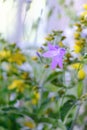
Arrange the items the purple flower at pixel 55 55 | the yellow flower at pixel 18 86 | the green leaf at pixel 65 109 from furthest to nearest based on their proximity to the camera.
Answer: the yellow flower at pixel 18 86 < the green leaf at pixel 65 109 < the purple flower at pixel 55 55

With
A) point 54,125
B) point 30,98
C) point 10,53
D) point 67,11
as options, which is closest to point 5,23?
point 67,11

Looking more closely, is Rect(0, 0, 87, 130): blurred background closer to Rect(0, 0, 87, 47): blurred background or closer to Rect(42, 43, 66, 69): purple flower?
Rect(0, 0, 87, 47): blurred background

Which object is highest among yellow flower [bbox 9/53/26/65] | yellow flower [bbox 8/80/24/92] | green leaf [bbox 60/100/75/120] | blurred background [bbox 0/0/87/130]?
blurred background [bbox 0/0/87/130]

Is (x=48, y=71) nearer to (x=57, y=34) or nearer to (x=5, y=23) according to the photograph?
(x=57, y=34)

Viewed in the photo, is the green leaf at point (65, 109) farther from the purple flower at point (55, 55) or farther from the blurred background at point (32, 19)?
the blurred background at point (32, 19)

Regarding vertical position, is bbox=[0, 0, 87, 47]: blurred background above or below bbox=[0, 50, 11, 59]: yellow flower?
above

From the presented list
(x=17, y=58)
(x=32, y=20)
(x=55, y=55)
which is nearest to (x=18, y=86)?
(x=17, y=58)

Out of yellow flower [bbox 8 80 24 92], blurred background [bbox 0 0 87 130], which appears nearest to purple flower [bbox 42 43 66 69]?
blurred background [bbox 0 0 87 130]

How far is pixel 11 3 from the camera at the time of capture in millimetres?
1218

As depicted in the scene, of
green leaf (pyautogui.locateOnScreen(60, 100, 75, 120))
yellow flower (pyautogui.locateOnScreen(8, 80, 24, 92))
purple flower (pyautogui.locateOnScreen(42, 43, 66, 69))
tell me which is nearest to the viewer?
purple flower (pyautogui.locateOnScreen(42, 43, 66, 69))

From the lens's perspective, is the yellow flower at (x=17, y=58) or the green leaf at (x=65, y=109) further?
the yellow flower at (x=17, y=58)

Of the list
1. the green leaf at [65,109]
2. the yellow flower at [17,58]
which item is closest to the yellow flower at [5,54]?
the yellow flower at [17,58]

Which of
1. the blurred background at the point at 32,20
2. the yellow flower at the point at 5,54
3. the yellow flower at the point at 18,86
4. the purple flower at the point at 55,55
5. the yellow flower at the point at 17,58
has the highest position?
the blurred background at the point at 32,20

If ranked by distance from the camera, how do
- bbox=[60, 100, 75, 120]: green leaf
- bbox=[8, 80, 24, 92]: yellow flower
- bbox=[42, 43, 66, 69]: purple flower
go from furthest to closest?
A: bbox=[8, 80, 24, 92]: yellow flower < bbox=[60, 100, 75, 120]: green leaf < bbox=[42, 43, 66, 69]: purple flower
